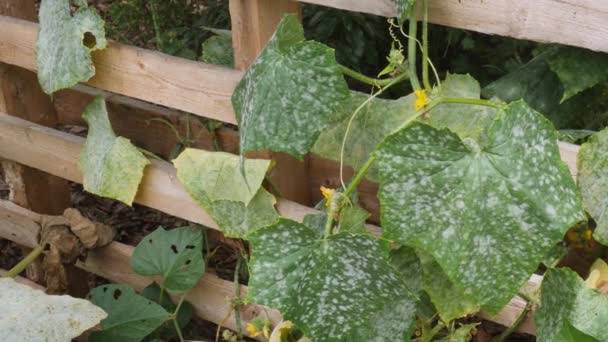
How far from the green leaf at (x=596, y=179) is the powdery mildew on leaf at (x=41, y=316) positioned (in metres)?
1.06

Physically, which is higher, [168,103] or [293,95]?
[293,95]

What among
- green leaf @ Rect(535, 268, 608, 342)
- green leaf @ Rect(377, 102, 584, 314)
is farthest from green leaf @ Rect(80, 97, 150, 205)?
green leaf @ Rect(535, 268, 608, 342)

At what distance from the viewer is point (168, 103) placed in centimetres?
218

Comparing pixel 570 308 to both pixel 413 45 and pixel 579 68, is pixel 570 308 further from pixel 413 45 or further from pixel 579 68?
pixel 413 45

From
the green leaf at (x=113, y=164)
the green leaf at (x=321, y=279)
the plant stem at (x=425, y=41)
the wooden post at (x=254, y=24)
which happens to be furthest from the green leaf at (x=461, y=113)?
the green leaf at (x=113, y=164)

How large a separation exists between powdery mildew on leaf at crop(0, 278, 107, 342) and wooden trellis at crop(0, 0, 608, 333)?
1.13 ft

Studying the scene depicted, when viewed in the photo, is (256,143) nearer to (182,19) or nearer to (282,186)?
(282,186)

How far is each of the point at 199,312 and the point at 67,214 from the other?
46 centimetres

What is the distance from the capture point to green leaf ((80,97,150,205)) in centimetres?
225

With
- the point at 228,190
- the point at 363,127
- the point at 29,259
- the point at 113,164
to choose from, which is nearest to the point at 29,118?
the point at 29,259

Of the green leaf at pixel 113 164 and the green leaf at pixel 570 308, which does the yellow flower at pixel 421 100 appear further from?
the green leaf at pixel 113 164

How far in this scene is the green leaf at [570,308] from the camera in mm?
1603

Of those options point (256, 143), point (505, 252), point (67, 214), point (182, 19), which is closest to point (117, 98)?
point (67, 214)

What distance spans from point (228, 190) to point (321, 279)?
0.47 meters
